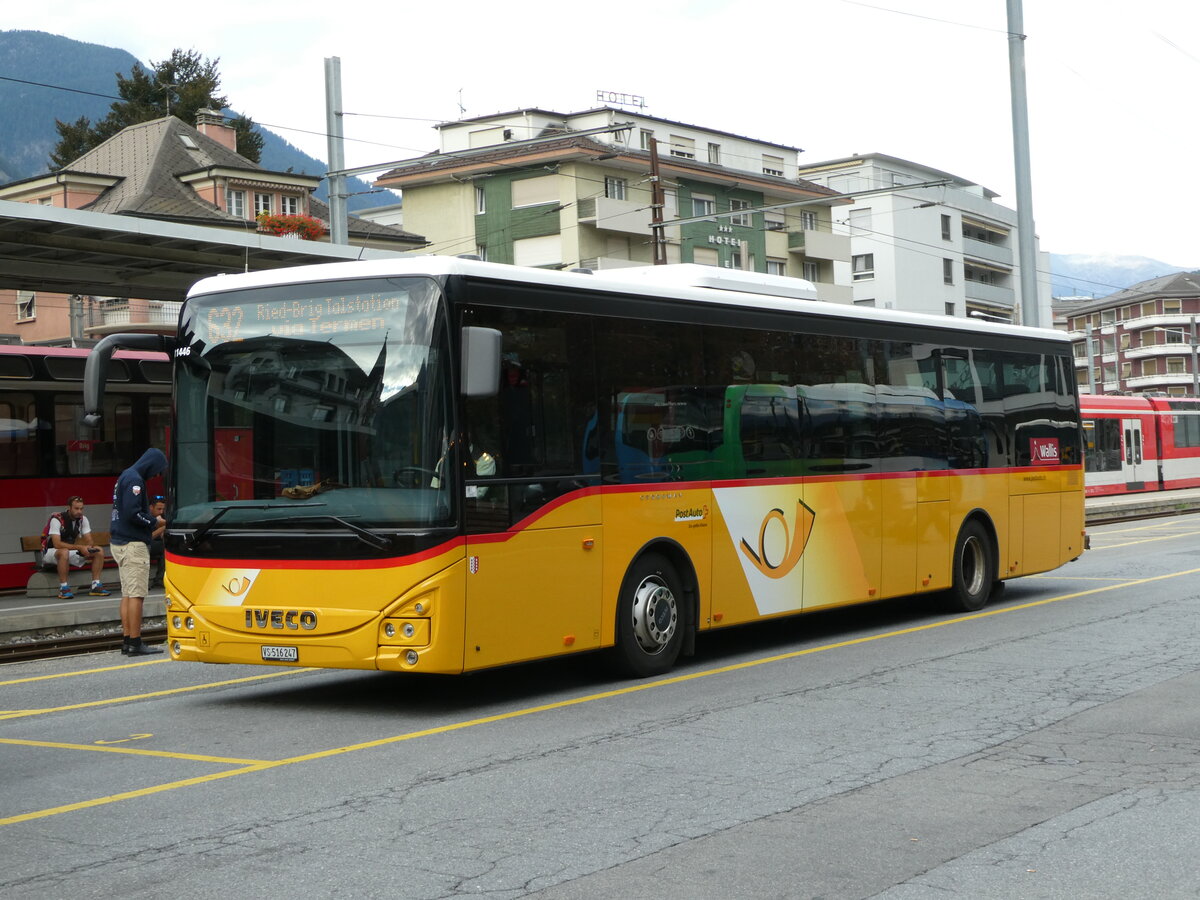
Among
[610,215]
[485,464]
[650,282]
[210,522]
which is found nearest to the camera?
[485,464]

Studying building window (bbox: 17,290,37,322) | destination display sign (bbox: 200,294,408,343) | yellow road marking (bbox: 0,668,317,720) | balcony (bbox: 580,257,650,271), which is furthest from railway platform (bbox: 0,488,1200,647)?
building window (bbox: 17,290,37,322)

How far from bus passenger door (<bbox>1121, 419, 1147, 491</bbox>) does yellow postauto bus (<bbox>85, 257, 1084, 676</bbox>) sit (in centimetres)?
3828

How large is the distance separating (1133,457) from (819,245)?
24.6 meters

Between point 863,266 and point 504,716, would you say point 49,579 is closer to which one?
point 504,716

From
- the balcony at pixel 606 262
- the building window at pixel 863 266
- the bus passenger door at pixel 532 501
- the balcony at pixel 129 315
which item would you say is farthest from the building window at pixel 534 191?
the bus passenger door at pixel 532 501

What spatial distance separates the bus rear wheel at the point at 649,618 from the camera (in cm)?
1099

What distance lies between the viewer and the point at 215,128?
6594cm

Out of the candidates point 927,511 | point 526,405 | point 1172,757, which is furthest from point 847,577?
point 1172,757

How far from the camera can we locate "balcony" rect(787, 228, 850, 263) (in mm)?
69688

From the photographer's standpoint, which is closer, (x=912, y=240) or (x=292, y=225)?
(x=292, y=225)

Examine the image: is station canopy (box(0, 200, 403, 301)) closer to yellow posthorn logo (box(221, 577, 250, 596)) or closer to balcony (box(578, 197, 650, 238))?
yellow posthorn logo (box(221, 577, 250, 596))

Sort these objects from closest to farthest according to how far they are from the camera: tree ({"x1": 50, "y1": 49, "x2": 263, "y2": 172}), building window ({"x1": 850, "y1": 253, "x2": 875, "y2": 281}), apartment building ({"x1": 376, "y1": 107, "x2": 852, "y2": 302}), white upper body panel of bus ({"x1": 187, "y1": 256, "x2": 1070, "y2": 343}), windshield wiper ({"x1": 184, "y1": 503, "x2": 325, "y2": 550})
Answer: white upper body panel of bus ({"x1": 187, "y1": 256, "x2": 1070, "y2": 343}) → windshield wiper ({"x1": 184, "y1": 503, "x2": 325, "y2": 550}) → apartment building ({"x1": 376, "y1": 107, "x2": 852, "y2": 302}) → tree ({"x1": 50, "y1": 49, "x2": 263, "y2": 172}) → building window ({"x1": 850, "y1": 253, "x2": 875, "y2": 281})

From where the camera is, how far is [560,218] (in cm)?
6022

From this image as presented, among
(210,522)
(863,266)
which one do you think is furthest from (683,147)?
(210,522)
